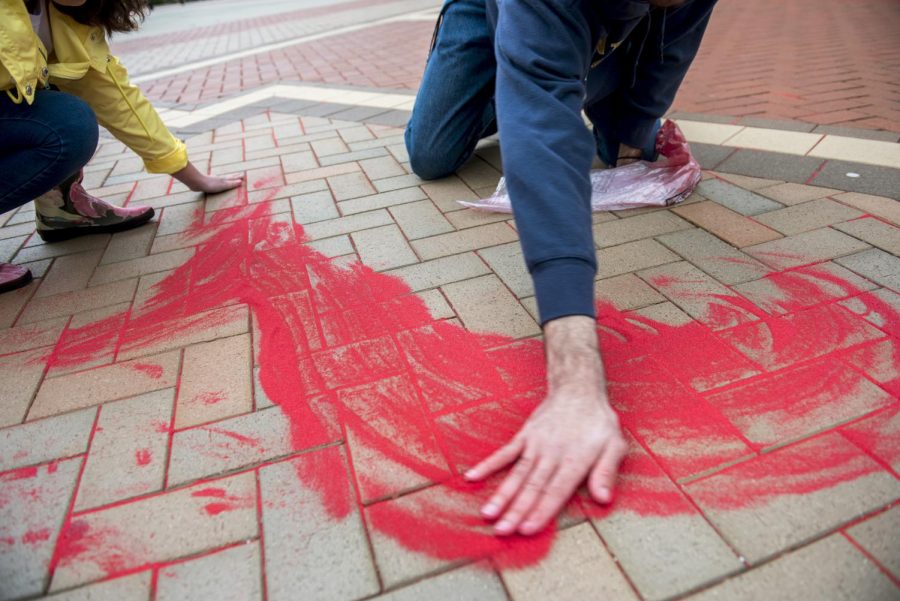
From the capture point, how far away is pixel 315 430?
131cm

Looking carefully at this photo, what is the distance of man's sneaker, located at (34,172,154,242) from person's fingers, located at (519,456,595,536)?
7.08ft

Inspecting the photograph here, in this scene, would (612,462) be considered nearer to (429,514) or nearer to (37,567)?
(429,514)

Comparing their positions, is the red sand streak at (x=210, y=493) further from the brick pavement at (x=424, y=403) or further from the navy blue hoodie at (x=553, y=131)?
the navy blue hoodie at (x=553, y=131)

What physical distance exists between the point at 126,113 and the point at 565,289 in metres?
2.02

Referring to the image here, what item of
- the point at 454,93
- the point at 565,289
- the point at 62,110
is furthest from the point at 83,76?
the point at 565,289

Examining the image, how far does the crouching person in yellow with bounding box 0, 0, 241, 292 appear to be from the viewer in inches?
72.5

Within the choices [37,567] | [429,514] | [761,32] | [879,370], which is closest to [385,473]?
[429,514]

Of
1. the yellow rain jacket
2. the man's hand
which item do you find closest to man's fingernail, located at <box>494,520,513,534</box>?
the man's hand

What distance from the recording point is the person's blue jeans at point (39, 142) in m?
1.92

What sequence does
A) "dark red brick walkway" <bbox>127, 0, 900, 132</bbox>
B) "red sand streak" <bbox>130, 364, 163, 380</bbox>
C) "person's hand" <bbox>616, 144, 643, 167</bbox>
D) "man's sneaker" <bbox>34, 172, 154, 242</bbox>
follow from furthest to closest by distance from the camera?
"dark red brick walkway" <bbox>127, 0, 900, 132</bbox> < "person's hand" <bbox>616, 144, 643, 167</bbox> < "man's sneaker" <bbox>34, 172, 154, 242</bbox> < "red sand streak" <bbox>130, 364, 163, 380</bbox>

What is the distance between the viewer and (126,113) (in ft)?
7.43

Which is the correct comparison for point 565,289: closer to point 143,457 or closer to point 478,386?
point 478,386

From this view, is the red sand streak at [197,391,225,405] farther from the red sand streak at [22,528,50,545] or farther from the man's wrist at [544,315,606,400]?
the man's wrist at [544,315,606,400]

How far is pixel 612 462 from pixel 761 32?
5425mm
